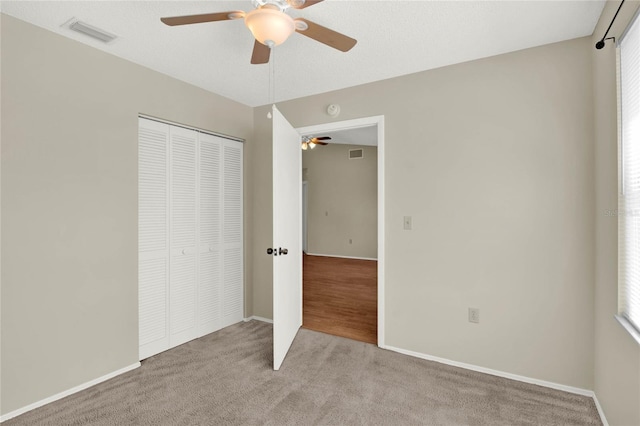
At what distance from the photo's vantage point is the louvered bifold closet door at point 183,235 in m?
3.03

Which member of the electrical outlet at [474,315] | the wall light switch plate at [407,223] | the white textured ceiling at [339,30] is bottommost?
the electrical outlet at [474,315]

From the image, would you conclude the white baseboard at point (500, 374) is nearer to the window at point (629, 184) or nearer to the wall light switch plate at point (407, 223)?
the window at point (629, 184)

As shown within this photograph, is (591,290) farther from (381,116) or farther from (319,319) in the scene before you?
(319,319)

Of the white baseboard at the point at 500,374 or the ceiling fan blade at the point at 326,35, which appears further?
the white baseboard at the point at 500,374

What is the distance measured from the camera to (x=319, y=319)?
3738 mm

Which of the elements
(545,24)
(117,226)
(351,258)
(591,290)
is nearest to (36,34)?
(117,226)

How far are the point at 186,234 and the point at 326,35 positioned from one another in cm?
231

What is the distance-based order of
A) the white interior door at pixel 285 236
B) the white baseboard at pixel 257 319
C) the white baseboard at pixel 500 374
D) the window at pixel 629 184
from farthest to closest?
1. the white baseboard at pixel 257 319
2. the white interior door at pixel 285 236
3. the white baseboard at pixel 500 374
4. the window at pixel 629 184

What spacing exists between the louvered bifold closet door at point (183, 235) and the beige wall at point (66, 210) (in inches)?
15.0

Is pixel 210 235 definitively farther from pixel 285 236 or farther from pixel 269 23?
pixel 269 23

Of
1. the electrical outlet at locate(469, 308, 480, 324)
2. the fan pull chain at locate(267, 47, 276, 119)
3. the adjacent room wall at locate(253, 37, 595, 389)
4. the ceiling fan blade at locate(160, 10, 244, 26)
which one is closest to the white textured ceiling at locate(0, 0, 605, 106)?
the fan pull chain at locate(267, 47, 276, 119)

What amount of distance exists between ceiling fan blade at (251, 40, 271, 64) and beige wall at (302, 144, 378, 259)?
19.6ft

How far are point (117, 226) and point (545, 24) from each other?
3431mm

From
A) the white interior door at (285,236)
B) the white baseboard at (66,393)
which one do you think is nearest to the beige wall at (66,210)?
the white baseboard at (66,393)
